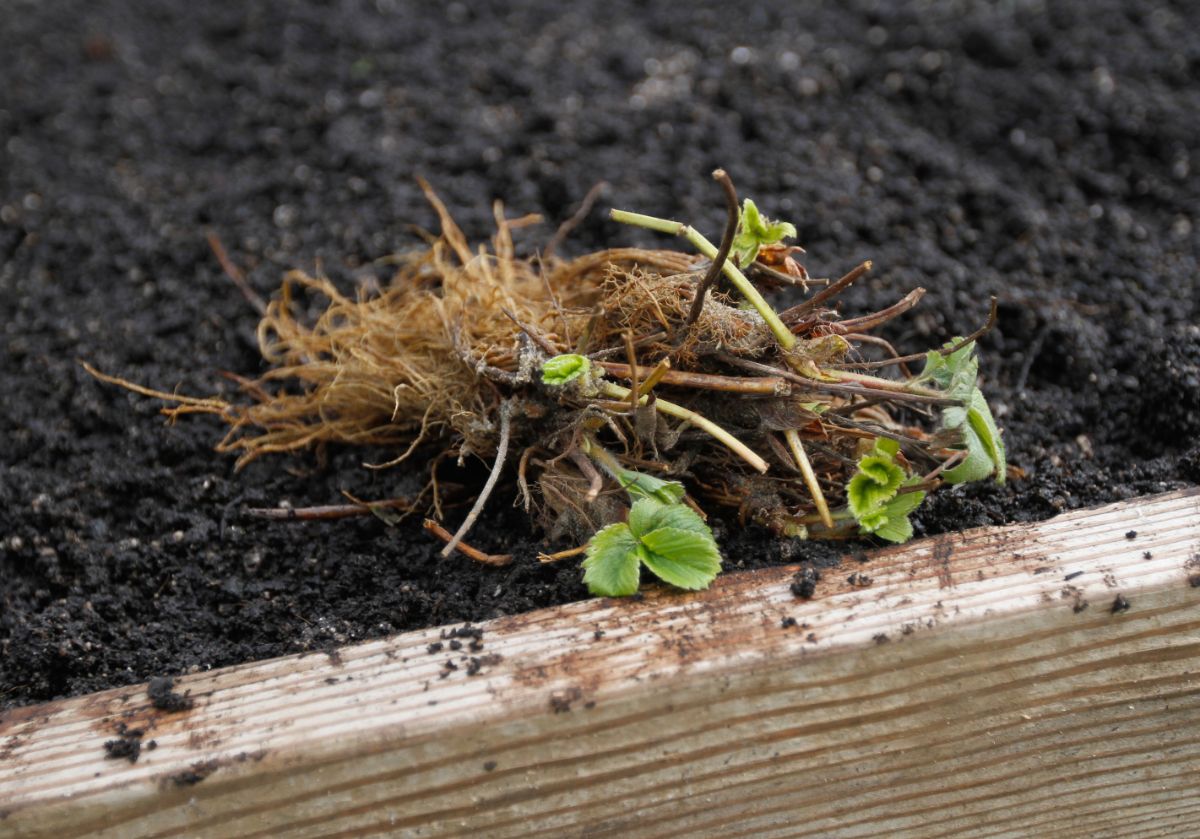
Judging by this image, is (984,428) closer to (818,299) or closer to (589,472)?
(818,299)

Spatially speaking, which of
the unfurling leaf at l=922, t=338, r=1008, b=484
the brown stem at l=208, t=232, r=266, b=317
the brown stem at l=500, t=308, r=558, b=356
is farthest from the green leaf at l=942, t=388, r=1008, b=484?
the brown stem at l=208, t=232, r=266, b=317

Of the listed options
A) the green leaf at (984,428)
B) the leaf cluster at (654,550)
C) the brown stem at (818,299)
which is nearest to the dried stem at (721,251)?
the brown stem at (818,299)

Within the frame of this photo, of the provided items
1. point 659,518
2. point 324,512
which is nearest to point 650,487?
point 659,518

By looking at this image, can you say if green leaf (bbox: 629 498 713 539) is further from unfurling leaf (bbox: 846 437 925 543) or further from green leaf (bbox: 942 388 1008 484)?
green leaf (bbox: 942 388 1008 484)

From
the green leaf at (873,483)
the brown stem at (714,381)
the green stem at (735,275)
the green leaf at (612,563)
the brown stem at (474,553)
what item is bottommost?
the brown stem at (474,553)

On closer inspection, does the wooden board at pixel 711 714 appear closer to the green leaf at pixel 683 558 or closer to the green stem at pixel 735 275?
the green leaf at pixel 683 558

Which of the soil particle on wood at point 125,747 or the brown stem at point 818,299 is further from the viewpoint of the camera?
the brown stem at point 818,299

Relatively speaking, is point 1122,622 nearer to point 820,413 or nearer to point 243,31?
point 820,413

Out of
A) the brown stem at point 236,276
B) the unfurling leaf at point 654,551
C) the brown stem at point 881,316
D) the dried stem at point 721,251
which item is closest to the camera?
the dried stem at point 721,251
